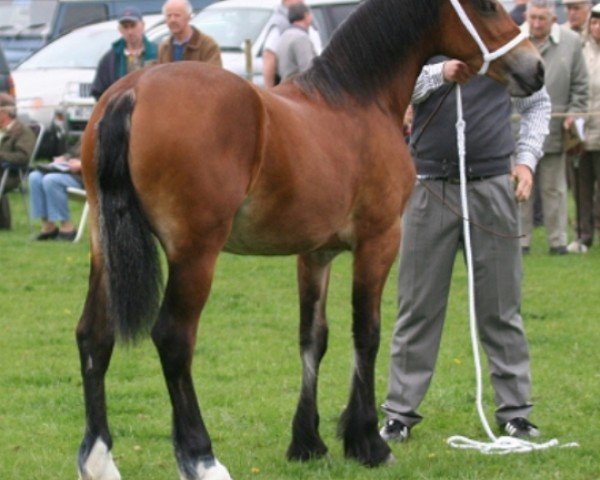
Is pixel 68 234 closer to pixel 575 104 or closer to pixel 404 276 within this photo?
pixel 575 104

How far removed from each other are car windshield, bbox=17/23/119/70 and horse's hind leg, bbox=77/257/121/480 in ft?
47.0

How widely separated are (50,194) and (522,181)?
26.8ft

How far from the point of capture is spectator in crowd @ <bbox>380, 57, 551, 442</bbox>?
7.00 m

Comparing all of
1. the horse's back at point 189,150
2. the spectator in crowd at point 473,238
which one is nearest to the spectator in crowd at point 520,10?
the spectator in crowd at point 473,238

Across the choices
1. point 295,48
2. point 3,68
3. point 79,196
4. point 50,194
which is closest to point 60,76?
point 3,68

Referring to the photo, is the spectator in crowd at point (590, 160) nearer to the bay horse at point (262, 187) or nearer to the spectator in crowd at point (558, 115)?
the spectator in crowd at point (558, 115)

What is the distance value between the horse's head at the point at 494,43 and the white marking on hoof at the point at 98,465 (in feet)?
7.94

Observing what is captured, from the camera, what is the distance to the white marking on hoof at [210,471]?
231 inches

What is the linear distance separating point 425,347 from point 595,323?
3.50 m

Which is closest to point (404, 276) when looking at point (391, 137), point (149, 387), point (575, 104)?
point (391, 137)

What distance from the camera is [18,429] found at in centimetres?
725

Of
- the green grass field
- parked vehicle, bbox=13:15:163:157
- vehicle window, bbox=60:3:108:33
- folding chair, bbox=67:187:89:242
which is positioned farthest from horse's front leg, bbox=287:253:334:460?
vehicle window, bbox=60:3:108:33

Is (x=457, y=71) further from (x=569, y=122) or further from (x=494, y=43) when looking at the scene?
(x=569, y=122)

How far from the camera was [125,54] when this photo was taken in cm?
1391
